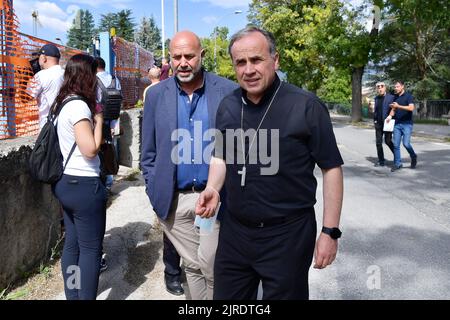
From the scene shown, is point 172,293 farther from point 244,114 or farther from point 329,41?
point 329,41

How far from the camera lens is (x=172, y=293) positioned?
148 inches

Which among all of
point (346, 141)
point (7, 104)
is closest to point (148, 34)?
point (346, 141)

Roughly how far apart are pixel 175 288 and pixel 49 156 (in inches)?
60.6

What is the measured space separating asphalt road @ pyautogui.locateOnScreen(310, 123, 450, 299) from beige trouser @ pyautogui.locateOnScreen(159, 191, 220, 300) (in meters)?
1.08

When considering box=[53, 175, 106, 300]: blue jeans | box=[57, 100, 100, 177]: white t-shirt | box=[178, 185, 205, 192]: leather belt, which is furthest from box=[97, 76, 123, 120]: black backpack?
box=[178, 185, 205, 192]: leather belt

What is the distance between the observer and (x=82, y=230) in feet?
10.2

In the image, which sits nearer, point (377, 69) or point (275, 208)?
point (275, 208)

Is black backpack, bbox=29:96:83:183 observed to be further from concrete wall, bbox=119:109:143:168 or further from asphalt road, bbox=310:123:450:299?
concrete wall, bbox=119:109:143:168

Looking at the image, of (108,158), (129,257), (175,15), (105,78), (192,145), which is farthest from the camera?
(175,15)

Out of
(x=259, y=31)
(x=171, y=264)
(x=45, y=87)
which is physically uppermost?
(x=259, y=31)

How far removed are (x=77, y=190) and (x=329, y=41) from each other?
83.2 ft

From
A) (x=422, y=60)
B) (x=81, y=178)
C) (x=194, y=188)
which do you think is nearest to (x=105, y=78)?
(x=81, y=178)

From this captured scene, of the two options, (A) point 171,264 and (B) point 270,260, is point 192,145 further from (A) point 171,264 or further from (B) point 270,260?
(A) point 171,264

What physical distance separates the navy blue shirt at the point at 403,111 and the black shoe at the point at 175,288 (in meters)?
7.20
